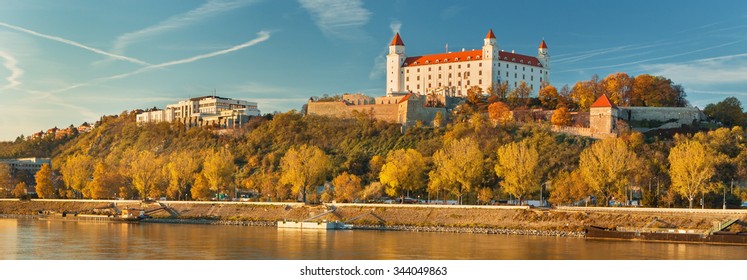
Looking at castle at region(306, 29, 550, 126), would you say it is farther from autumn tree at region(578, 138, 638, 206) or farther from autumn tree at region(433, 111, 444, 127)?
autumn tree at region(578, 138, 638, 206)

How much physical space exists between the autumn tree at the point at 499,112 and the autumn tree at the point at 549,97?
227 inches

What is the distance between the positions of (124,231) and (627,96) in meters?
53.2

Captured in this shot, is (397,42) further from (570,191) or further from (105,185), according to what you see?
(570,191)

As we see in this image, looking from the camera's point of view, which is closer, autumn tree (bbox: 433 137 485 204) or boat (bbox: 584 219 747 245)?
boat (bbox: 584 219 747 245)

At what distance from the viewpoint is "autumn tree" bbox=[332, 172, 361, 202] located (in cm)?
6712

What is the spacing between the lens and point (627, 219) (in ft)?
167

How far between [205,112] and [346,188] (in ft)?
187

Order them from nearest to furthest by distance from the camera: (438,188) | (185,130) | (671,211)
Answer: (671,211) → (438,188) → (185,130)

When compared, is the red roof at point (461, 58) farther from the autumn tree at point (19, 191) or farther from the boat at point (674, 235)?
the boat at point (674, 235)

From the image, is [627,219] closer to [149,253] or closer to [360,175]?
[149,253]

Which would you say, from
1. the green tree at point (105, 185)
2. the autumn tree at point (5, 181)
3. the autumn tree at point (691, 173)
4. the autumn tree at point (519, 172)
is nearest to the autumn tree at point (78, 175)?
the green tree at point (105, 185)

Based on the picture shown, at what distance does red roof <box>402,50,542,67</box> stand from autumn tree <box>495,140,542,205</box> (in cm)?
3997

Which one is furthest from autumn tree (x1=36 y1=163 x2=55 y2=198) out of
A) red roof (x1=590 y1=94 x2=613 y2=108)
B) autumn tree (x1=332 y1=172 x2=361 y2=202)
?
red roof (x1=590 y1=94 x2=613 y2=108)
